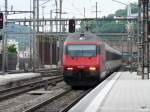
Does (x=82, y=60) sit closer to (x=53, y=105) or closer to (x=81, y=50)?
(x=81, y=50)

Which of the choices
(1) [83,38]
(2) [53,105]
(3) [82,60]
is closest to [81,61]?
(3) [82,60]

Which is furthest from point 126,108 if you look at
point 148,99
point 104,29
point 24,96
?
point 104,29

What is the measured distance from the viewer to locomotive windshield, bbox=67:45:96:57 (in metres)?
29.3

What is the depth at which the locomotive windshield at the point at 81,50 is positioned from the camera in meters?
29.3

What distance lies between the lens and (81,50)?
2941 centimetres

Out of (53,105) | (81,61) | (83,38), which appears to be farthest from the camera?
(83,38)

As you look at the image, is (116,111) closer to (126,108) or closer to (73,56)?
(126,108)

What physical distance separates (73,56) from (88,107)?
14.7m

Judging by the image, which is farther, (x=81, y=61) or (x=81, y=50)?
(x=81, y=50)

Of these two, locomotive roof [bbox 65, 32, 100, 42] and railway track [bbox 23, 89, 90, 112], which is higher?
locomotive roof [bbox 65, 32, 100, 42]

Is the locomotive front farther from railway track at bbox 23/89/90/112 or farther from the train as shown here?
railway track at bbox 23/89/90/112

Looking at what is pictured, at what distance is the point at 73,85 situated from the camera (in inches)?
1181

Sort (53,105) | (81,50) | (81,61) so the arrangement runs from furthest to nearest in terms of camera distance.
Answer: (81,50) → (81,61) → (53,105)

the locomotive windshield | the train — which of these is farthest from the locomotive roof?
the locomotive windshield
